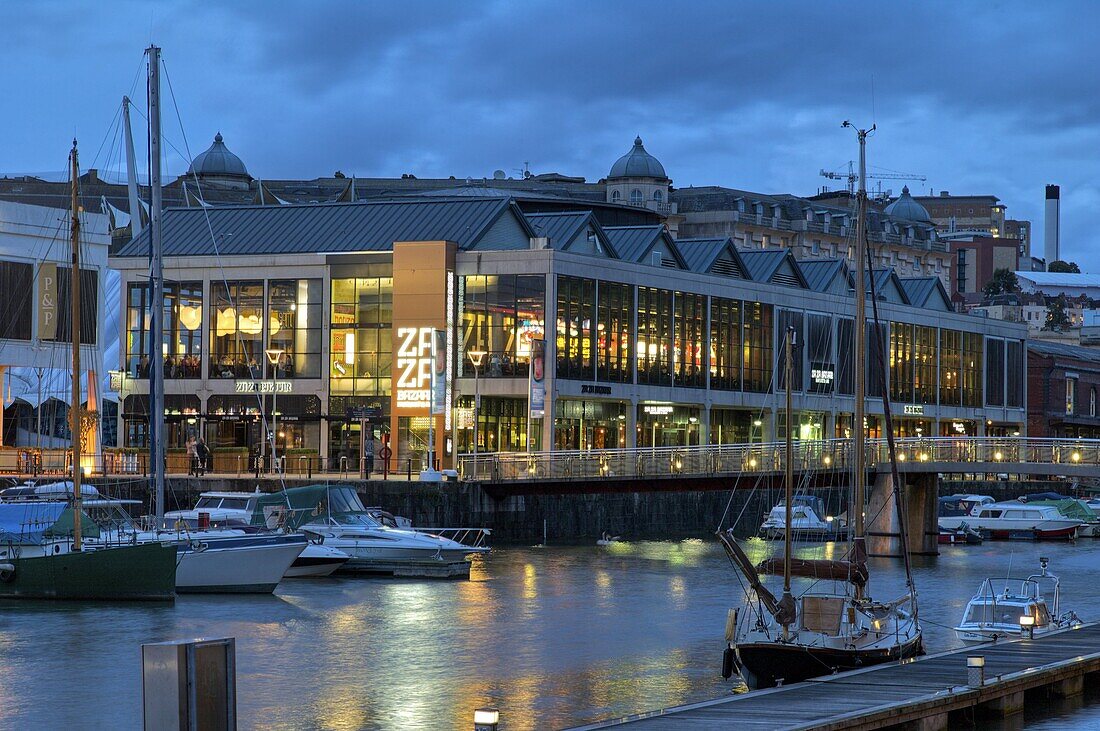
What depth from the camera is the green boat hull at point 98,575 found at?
49000 mm

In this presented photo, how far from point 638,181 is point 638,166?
7.52ft

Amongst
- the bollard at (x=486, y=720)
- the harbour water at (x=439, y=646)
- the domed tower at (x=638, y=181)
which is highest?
the domed tower at (x=638, y=181)

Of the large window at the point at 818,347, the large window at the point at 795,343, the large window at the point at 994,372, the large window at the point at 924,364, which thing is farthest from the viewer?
the large window at the point at 994,372

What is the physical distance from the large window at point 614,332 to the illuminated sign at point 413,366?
1059 centimetres

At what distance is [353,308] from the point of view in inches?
3551

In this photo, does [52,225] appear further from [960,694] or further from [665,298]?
[960,694]

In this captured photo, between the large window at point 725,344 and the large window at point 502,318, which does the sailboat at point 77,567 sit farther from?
the large window at point 725,344

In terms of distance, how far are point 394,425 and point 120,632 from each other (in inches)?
1759

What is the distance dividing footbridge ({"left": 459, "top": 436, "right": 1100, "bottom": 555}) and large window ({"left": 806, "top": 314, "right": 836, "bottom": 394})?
34334mm

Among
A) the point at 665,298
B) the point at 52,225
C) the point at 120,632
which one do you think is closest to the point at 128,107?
the point at 52,225

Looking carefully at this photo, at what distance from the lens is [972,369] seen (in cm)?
12850

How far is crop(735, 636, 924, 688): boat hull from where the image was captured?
3288 cm

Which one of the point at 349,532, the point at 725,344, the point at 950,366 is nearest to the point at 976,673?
the point at 349,532

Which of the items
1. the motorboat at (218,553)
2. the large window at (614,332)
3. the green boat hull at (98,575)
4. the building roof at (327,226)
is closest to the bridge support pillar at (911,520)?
the large window at (614,332)
